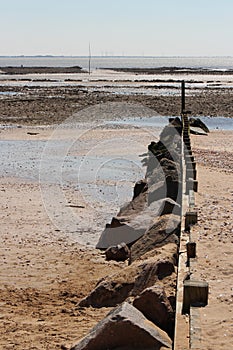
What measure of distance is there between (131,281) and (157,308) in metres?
1.67

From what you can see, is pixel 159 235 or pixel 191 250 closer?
pixel 191 250

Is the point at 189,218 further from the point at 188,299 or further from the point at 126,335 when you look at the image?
the point at 126,335

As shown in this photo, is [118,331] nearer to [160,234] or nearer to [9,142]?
[160,234]

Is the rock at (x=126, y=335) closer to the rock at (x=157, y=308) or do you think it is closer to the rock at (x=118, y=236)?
the rock at (x=157, y=308)

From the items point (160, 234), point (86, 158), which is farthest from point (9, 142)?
point (160, 234)

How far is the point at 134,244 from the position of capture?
35.9 ft

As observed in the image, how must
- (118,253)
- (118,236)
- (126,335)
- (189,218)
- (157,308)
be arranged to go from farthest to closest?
1. (118,236)
2. (118,253)
3. (189,218)
4. (157,308)
5. (126,335)

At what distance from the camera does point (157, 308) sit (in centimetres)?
690

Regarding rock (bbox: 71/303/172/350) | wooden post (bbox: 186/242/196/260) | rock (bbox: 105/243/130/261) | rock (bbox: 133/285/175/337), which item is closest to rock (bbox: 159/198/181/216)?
rock (bbox: 105/243/130/261)

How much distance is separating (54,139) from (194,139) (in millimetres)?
5950

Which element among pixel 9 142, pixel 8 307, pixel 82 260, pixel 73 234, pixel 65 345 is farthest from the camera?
pixel 9 142

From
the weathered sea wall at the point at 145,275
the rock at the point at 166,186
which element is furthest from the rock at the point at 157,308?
the rock at the point at 166,186

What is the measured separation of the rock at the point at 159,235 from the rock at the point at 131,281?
100 cm

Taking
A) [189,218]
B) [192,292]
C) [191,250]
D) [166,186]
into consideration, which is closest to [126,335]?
[192,292]
